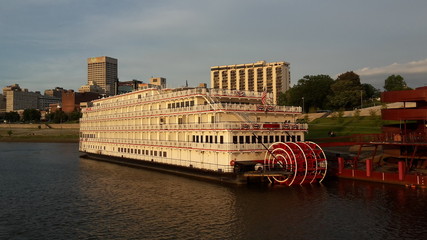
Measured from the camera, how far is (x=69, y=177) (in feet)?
157

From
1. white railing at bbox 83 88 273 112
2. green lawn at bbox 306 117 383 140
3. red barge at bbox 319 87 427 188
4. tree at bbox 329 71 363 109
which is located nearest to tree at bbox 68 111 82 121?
white railing at bbox 83 88 273 112

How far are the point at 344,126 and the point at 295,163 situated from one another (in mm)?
51556

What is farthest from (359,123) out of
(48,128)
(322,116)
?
(48,128)

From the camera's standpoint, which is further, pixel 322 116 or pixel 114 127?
pixel 322 116

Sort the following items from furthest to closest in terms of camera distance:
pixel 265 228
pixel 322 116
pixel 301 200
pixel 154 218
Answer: pixel 322 116
pixel 301 200
pixel 154 218
pixel 265 228

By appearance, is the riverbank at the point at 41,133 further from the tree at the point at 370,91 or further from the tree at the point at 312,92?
the tree at the point at 370,91

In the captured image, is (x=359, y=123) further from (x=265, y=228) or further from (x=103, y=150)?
(x=265, y=228)

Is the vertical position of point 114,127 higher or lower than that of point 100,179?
higher

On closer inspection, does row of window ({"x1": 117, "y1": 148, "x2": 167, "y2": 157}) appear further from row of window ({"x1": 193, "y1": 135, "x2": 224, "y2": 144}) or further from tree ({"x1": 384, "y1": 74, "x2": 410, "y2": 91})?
tree ({"x1": 384, "y1": 74, "x2": 410, "y2": 91})

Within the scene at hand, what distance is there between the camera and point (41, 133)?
15412cm

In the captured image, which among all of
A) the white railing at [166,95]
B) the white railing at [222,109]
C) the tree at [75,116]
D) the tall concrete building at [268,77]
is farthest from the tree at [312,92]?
the tree at [75,116]

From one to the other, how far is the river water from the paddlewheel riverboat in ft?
6.79

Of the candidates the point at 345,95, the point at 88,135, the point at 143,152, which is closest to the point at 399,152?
the point at 143,152

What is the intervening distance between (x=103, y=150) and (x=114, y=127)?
6663 millimetres
